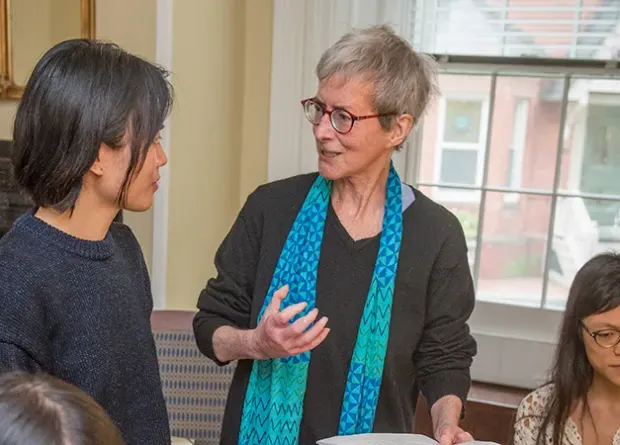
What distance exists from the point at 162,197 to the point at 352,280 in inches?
35.2

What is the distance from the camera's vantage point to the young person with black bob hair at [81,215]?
0.98m

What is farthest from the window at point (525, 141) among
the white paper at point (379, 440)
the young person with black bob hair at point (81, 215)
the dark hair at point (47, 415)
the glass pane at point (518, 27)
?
the dark hair at point (47, 415)

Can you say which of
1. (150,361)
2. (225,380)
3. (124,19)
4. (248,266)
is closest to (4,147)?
(124,19)

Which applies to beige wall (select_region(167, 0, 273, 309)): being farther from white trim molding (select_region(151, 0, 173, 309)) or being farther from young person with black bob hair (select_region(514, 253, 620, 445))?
young person with black bob hair (select_region(514, 253, 620, 445))

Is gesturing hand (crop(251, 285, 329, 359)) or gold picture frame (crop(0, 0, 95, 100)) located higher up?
gold picture frame (crop(0, 0, 95, 100))

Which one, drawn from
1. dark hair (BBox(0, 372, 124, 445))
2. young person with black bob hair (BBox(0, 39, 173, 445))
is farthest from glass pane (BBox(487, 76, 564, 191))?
dark hair (BBox(0, 372, 124, 445))

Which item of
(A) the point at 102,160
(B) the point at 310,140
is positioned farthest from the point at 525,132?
(A) the point at 102,160

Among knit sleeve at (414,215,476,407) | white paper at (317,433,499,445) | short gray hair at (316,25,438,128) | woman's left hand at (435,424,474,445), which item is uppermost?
short gray hair at (316,25,438,128)

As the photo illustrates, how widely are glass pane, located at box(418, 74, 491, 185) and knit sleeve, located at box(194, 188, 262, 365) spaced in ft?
3.04

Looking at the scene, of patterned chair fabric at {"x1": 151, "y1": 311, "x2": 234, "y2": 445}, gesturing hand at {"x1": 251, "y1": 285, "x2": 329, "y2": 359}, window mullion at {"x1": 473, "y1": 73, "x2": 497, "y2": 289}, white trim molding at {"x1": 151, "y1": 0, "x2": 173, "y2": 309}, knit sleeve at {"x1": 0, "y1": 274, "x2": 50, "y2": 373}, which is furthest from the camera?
window mullion at {"x1": 473, "y1": 73, "x2": 497, "y2": 289}

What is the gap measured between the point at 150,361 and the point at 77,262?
0.20m

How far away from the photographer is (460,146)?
214 centimetres

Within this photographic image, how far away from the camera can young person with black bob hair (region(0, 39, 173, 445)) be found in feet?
3.21

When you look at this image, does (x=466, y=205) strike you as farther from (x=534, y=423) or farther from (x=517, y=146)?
(x=534, y=423)
